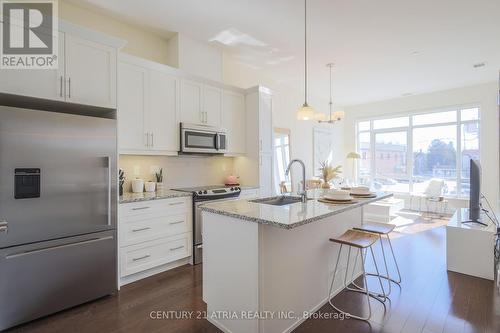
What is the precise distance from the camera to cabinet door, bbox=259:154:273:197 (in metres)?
4.20

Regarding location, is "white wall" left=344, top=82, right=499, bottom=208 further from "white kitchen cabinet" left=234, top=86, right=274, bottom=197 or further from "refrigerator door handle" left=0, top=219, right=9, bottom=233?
"refrigerator door handle" left=0, top=219, right=9, bottom=233

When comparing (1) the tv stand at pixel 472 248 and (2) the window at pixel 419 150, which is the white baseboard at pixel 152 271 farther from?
(2) the window at pixel 419 150

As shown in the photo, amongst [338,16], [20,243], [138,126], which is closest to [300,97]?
[338,16]

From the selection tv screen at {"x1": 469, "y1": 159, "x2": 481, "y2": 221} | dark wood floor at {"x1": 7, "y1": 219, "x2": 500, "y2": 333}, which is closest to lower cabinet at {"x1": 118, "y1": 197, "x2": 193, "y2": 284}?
dark wood floor at {"x1": 7, "y1": 219, "x2": 500, "y2": 333}

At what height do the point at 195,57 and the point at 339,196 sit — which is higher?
the point at 195,57

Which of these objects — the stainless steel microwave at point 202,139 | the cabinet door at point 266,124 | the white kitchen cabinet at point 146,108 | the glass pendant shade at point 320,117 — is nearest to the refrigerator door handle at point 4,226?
the white kitchen cabinet at point 146,108

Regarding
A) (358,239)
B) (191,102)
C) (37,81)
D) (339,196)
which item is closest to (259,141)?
(191,102)

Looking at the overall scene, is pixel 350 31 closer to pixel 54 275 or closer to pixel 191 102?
pixel 191 102

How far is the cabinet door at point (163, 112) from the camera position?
10.7 feet

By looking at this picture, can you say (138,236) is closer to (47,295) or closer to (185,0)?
→ (47,295)

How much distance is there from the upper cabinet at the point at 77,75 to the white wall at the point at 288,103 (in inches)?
87.9

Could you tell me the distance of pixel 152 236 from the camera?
293 cm

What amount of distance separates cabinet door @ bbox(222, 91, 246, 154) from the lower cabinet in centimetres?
137

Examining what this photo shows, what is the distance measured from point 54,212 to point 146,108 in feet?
5.12
